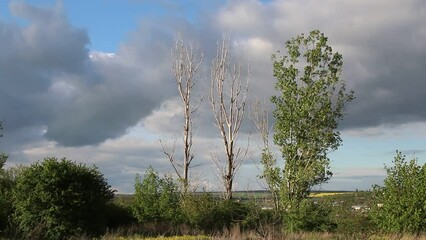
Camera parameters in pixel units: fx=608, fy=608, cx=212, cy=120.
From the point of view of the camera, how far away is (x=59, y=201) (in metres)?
25.2

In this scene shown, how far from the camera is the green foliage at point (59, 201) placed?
979 inches

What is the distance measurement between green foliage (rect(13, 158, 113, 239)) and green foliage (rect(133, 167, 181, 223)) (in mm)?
4718

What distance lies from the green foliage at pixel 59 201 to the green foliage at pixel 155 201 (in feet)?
15.5

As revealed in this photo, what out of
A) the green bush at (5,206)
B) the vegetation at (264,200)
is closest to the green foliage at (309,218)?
the vegetation at (264,200)

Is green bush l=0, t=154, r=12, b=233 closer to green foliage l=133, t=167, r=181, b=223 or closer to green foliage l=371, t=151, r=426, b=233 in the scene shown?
green foliage l=133, t=167, r=181, b=223

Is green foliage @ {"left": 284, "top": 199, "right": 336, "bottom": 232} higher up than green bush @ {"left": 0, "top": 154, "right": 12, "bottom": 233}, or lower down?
lower down

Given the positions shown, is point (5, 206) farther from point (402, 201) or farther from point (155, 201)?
point (402, 201)

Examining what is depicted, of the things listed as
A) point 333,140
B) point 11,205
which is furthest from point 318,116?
point 11,205

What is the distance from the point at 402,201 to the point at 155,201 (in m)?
12.4

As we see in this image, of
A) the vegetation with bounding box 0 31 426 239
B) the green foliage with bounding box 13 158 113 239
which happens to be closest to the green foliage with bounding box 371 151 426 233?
the vegetation with bounding box 0 31 426 239

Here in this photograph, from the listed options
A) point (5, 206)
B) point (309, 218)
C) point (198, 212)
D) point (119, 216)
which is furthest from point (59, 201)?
point (309, 218)

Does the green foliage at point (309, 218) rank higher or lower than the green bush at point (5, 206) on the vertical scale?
lower

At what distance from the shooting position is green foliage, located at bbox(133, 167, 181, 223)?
102ft

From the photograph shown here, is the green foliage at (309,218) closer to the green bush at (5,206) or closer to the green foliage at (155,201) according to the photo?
the green foliage at (155,201)
